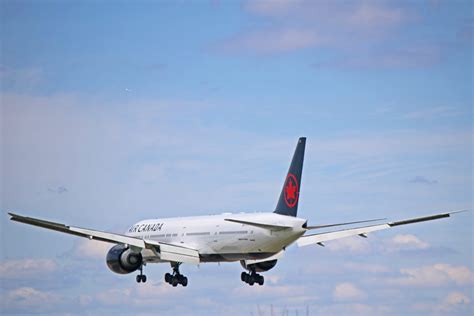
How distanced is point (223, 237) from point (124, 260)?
8118 millimetres

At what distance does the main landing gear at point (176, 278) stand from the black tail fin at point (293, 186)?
11893mm

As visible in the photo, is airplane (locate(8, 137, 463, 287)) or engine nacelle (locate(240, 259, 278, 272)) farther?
engine nacelle (locate(240, 259, 278, 272))

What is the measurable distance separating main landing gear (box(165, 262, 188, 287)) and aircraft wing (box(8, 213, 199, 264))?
2160 millimetres

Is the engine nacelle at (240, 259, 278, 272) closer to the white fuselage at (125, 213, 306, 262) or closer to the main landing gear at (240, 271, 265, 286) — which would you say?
the main landing gear at (240, 271, 265, 286)

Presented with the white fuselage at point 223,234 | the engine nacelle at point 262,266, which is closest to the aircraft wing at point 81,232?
the white fuselage at point 223,234

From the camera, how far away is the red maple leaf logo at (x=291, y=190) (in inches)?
3484

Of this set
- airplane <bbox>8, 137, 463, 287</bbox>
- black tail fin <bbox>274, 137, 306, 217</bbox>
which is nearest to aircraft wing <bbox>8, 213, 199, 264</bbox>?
airplane <bbox>8, 137, 463, 287</bbox>

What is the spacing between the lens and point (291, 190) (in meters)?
89.2

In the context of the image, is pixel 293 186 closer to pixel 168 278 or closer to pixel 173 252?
pixel 173 252

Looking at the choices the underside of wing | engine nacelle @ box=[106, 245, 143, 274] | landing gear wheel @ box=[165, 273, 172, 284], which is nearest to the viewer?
the underside of wing

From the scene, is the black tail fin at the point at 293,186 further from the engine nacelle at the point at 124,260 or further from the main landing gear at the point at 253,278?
the engine nacelle at the point at 124,260

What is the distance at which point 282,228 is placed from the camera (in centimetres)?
8619

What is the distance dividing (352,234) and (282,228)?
10.4m

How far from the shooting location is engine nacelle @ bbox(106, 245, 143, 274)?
3720 inches
